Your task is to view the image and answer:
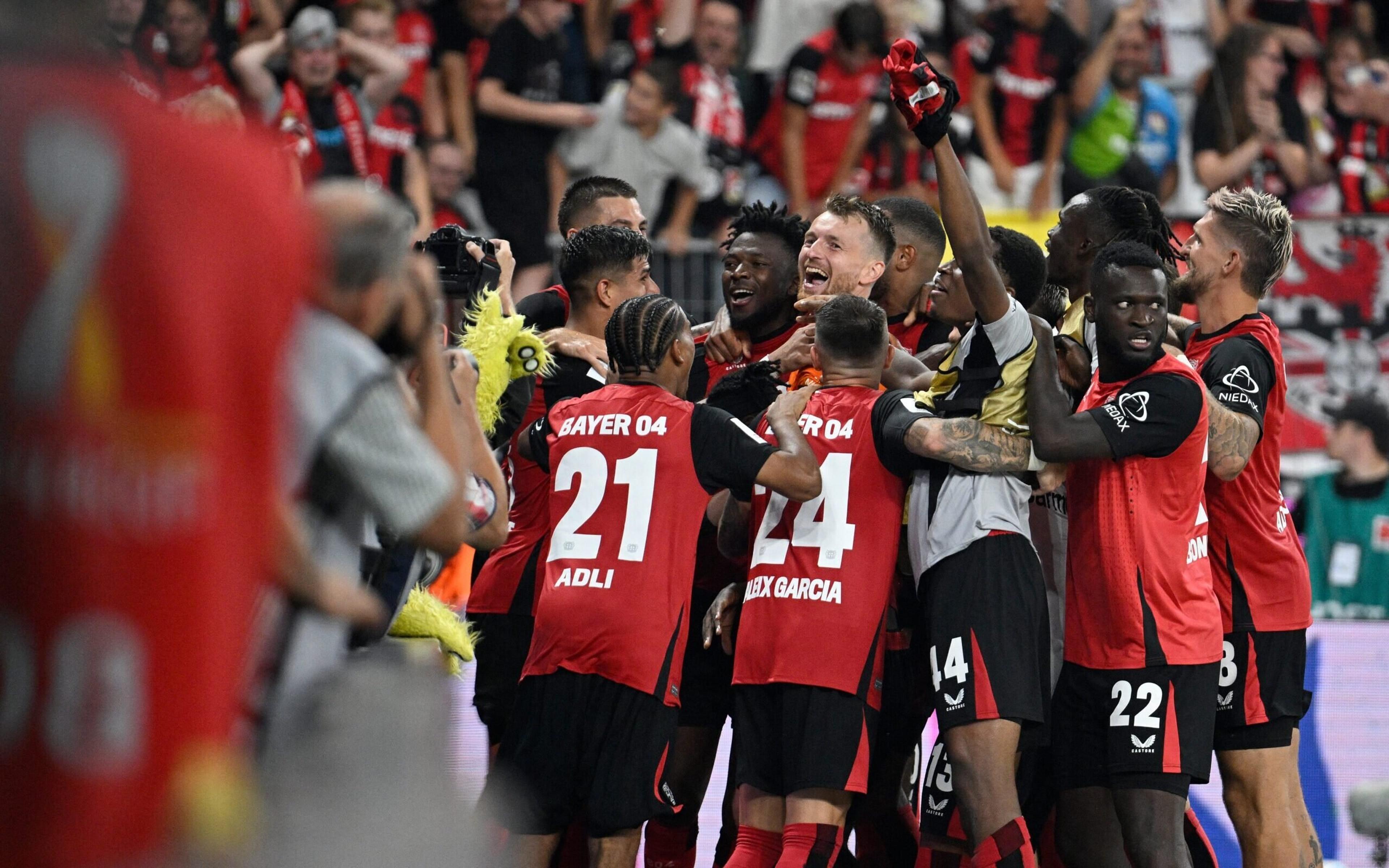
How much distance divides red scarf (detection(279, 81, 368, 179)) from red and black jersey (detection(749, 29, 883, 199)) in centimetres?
321

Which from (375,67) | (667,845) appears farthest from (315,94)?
(667,845)

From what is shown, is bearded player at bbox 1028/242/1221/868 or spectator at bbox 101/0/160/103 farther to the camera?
spectator at bbox 101/0/160/103

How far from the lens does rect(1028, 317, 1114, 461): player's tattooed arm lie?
5336 mm

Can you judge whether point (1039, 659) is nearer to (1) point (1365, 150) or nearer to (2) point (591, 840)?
(2) point (591, 840)

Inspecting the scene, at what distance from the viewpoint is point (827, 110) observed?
12.0 metres

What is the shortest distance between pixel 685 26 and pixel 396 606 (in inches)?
333

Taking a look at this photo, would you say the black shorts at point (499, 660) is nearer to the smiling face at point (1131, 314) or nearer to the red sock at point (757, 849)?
the red sock at point (757, 849)

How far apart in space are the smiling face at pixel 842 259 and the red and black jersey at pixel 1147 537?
1247 mm

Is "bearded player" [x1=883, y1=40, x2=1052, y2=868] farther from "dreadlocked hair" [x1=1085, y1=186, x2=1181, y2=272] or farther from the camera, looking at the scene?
the camera

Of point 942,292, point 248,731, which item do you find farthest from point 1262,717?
point 248,731

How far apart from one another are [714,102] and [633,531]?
6.79 m

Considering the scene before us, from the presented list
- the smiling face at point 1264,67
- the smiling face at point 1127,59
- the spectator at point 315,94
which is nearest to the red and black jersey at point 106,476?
the spectator at point 315,94

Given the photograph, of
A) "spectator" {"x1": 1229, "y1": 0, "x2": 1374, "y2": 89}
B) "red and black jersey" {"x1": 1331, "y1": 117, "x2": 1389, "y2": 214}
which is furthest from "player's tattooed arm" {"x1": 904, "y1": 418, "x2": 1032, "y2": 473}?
"spectator" {"x1": 1229, "y1": 0, "x2": 1374, "y2": 89}

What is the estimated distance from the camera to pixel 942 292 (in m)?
6.16
